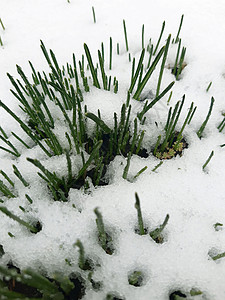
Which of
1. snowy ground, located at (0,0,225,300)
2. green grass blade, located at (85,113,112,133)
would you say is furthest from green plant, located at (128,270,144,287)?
green grass blade, located at (85,113,112,133)

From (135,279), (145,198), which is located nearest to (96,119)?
(145,198)

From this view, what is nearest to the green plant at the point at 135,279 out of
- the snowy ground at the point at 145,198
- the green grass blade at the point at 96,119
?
the snowy ground at the point at 145,198

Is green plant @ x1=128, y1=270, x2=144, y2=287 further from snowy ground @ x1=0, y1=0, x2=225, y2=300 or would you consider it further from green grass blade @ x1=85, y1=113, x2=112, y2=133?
green grass blade @ x1=85, y1=113, x2=112, y2=133

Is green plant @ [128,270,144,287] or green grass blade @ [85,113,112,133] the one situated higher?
green grass blade @ [85,113,112,133]

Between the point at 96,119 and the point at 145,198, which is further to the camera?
the point at 145,198

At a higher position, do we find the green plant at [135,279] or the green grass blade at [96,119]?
the green grass blade at [96,119]

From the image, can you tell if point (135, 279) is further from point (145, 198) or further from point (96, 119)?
point (96, 119)

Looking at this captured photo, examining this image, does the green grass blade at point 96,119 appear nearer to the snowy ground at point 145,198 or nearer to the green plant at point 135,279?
the snowy ground at point 145,198

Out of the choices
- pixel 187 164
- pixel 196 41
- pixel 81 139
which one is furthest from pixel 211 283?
pixel 196 41
